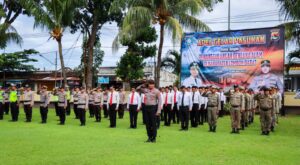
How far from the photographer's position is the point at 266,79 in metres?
25.0

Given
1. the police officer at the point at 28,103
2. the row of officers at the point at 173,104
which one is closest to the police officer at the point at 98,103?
the row of officers at the point at 173,104

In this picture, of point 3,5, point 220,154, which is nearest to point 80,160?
point 220,154

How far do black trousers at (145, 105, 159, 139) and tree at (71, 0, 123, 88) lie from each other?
19626 mm

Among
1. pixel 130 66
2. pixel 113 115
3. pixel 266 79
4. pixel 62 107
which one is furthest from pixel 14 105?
pixel 266 79

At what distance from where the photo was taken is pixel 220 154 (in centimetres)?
1082

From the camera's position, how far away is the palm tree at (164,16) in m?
25.1

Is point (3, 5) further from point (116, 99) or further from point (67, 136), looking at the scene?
point (67, 136)

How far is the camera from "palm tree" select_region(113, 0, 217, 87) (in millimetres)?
25062

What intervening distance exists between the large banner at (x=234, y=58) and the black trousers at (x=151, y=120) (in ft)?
42.6

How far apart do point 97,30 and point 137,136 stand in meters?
20.7

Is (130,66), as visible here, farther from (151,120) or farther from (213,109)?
(151,120)

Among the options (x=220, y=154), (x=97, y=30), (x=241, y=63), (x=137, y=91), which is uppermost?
(x=97, y=30)

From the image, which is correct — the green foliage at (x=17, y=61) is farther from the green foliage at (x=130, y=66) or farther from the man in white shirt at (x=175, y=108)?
the man in white shirt at (x=175, y=108)

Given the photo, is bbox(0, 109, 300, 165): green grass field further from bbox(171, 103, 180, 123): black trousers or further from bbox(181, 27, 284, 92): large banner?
bbox(181, 27, 284, 92): large banner
